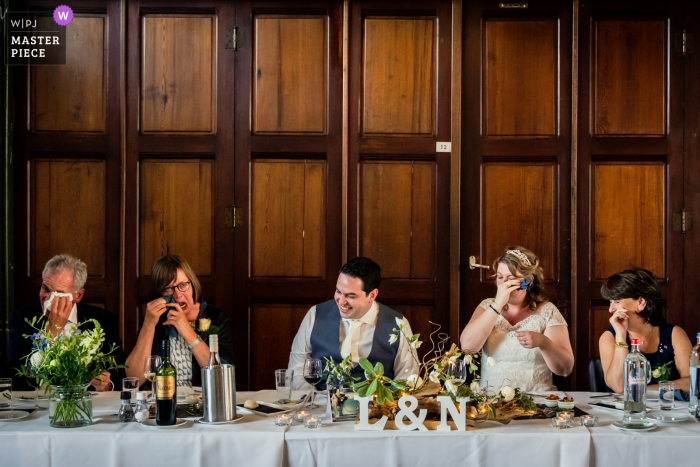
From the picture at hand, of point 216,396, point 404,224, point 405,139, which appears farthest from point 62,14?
point 216,396

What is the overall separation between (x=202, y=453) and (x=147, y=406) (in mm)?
321

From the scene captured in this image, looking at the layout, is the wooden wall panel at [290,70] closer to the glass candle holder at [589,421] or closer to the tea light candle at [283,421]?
the tea light candle at [283,421]

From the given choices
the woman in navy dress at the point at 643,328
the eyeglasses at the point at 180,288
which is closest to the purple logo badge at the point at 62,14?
the eyeglasses at the point at 180,288

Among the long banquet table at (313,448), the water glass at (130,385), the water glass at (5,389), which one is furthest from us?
the water glass at (5,389)

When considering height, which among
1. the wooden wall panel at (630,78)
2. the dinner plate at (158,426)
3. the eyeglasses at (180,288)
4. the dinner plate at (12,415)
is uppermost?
the wooden wall panel at (630,78)

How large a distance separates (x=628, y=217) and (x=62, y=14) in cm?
339

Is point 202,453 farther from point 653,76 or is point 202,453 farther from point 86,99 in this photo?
point 653,76

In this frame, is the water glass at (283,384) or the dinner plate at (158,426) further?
the water glass at (283,384)

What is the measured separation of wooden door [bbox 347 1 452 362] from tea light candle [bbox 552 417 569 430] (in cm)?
178

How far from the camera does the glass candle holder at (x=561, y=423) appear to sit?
6.68ft

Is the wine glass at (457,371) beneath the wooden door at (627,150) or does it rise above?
beneath

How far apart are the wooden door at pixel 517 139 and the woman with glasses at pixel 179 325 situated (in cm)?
152

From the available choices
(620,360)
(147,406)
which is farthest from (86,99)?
(620,360)

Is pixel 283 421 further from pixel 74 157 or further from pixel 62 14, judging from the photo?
pixel 62 14
